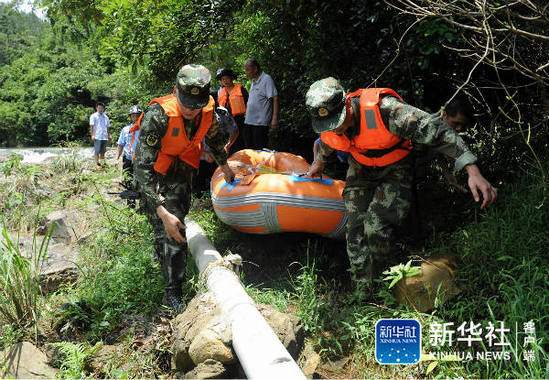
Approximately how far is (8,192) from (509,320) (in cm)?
677

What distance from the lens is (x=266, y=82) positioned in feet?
19.6

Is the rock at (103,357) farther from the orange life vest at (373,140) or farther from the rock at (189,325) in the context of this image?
the orange life vest at (373,140)

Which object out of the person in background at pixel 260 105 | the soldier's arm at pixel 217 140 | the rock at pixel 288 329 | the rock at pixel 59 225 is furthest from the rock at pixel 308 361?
the rock at pixel 59 225

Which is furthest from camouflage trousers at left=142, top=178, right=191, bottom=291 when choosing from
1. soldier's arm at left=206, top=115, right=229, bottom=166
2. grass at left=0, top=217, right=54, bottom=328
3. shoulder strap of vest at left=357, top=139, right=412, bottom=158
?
shoulder strap of vest at left=357, top=139, right=412, bottom=158

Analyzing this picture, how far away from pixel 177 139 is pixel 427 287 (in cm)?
211

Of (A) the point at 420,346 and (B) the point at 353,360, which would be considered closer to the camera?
(A) the point at 420,346

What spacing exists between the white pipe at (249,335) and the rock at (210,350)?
0.31 feet

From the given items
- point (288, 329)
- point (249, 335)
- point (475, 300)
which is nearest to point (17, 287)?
point (249, 335)

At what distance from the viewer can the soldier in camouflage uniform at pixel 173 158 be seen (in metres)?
3.34

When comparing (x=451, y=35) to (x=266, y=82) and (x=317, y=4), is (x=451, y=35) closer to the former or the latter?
(x=317, y=4)

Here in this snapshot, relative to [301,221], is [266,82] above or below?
above

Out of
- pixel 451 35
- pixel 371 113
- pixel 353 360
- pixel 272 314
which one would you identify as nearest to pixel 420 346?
pixel 353 360

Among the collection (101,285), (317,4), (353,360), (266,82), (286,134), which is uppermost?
(317,4)

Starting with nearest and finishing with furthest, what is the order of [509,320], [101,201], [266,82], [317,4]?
[509,320], [317,4], [101,201], [266,82]
